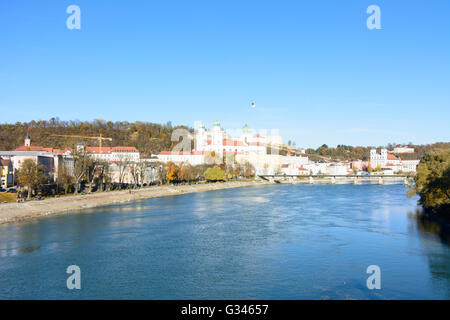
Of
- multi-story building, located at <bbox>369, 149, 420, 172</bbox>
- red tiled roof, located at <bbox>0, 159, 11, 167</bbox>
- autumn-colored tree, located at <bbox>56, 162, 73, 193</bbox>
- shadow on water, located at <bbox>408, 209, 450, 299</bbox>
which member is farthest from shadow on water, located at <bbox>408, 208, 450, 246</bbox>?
multi-story building, located at <bbox>369, 149, 420, 172</bbox>

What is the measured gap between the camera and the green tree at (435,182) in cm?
1630

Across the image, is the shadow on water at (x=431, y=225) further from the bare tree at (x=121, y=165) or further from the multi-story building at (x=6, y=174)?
the multi-story building at (x=6, y=174)

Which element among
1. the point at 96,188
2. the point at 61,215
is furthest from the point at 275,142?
the point at 61,215

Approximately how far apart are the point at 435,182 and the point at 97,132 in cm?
5992

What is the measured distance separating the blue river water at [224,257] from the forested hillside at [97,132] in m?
43.9

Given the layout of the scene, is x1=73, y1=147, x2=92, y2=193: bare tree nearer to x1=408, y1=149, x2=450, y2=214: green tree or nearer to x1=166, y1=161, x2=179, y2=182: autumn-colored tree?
x1=166, y1=161, x2=179, y2=182: autumn-colored tree

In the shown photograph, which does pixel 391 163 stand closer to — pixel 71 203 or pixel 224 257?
pixel 71 203

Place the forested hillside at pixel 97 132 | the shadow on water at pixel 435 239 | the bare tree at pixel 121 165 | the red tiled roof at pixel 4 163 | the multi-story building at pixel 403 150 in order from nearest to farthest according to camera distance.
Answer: the shadow on water at pixel 435 239
the red tiled roof at pixel 4 163
the bare tree at pixel 121 165
the forested hillside at pixel 97 132
the multi-story building at pixel 403 150

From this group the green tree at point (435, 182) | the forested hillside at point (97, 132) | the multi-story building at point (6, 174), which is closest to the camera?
the green tree at point (435, 182)

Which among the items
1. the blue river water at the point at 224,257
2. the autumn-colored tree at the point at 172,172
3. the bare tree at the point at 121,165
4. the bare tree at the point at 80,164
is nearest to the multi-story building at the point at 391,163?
the autumn-colored tree at the point at 172,172

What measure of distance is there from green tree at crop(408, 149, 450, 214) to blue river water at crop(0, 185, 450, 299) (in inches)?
42.0

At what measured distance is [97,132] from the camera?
226 feet

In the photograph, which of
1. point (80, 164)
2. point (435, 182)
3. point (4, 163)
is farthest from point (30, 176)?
point (435, 182)

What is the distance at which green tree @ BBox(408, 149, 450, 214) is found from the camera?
1630cm
